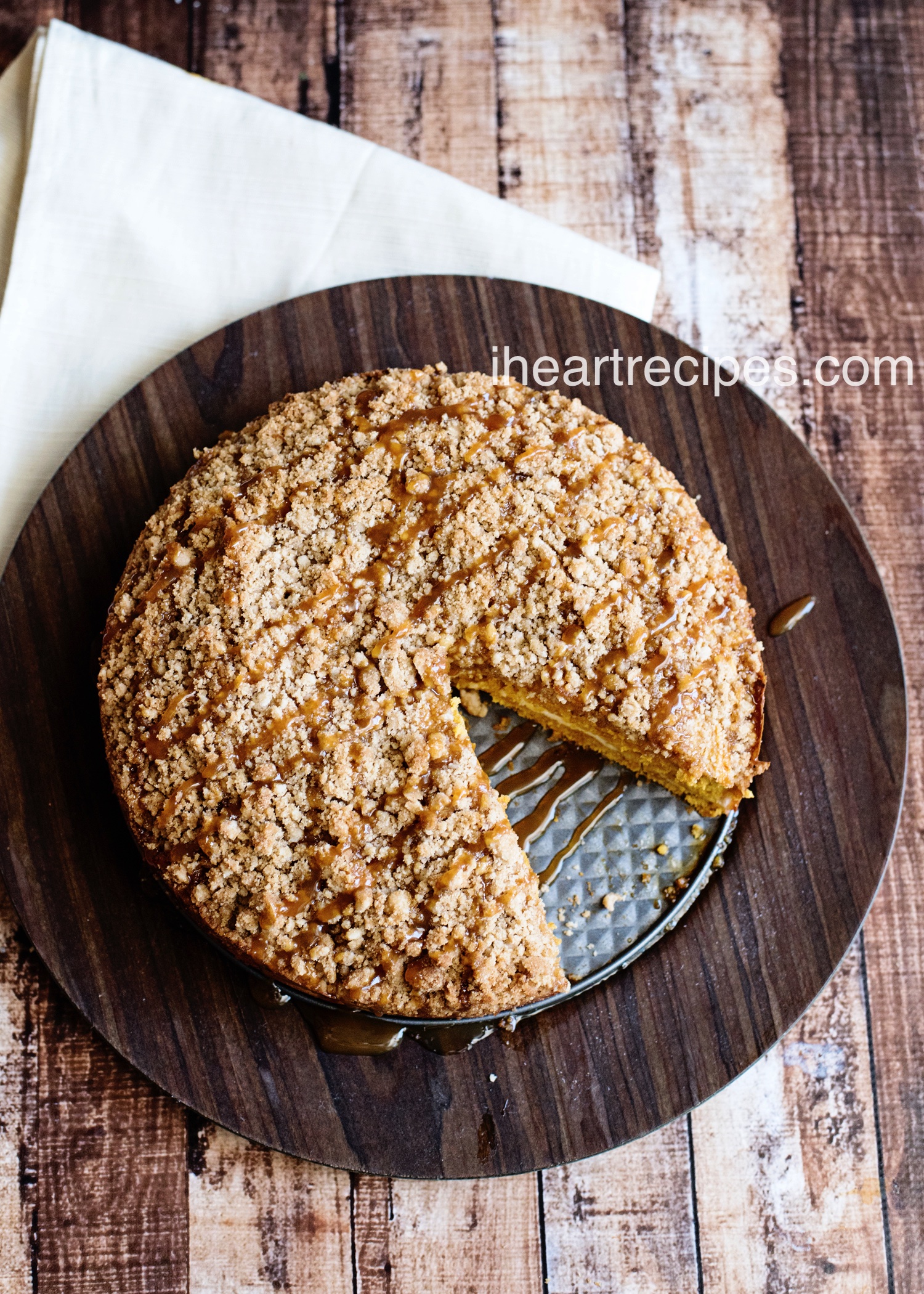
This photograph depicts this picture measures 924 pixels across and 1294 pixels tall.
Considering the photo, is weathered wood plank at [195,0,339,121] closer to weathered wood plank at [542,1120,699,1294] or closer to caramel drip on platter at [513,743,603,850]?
caramel drip on platter at [513,743,603,850]

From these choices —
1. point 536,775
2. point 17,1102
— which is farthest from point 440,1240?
point 536,775

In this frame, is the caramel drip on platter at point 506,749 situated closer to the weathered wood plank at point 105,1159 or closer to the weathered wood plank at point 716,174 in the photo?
the weathered wood plank at point 105,1159

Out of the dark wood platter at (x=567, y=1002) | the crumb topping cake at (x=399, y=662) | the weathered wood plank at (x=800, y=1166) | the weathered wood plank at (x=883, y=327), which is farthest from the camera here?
the weathered wood plank at (x=883, y=327)

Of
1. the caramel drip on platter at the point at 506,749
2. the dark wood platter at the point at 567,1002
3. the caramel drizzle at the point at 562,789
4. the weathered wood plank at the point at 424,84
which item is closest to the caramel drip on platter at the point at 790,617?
the dark wood platter at the point at 567,1002

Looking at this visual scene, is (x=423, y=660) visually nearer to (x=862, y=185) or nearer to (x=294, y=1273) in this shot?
(x=294, y=1273)

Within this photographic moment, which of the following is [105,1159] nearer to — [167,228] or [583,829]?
[583,829]

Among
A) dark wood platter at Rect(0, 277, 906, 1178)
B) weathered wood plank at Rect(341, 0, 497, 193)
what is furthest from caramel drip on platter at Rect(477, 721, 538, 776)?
weathered wood plank at Rect(341, 0, 497, 193)

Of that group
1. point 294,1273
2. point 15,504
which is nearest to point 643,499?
point 15,504
